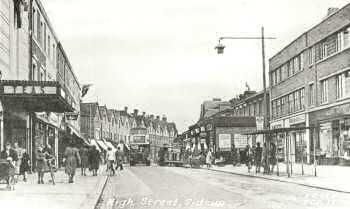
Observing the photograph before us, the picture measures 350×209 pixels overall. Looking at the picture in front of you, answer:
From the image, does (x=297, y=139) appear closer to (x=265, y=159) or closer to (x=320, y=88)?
(x=320, y=88)

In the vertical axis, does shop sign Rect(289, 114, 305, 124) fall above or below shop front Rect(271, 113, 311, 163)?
above

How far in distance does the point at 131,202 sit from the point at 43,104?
12867 mm

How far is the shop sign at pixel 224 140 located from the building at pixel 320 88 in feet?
15.5

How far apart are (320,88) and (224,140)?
13.3 m

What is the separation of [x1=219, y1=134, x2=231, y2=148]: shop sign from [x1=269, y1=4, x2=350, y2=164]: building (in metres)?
4.72

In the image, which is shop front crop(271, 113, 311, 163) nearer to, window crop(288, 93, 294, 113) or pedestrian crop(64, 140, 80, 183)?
window crop(288, 93, 294, 113)

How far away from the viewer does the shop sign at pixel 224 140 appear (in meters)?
49.0

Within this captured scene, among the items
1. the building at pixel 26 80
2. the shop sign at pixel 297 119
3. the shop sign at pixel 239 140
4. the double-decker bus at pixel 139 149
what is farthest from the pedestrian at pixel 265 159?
the double-decker bus at pixel 139 149

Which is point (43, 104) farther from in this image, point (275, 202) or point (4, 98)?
point (275, 202)

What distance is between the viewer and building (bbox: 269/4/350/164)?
33.6 metres

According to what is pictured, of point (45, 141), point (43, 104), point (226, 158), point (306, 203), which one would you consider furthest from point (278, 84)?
point (306, 203)

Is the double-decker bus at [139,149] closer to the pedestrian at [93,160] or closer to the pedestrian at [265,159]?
the pedestrian at [93,160]

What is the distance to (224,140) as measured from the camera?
49.2 m

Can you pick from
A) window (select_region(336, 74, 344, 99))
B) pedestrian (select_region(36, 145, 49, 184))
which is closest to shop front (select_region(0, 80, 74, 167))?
pedestrian (select_region(36, 145, 49, 184))
